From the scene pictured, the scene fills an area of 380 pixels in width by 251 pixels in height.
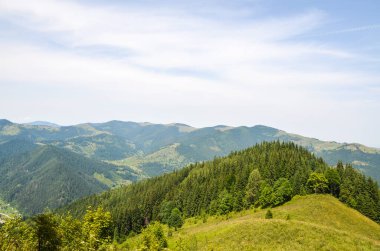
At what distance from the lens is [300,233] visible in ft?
249

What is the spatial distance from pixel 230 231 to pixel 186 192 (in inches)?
3313

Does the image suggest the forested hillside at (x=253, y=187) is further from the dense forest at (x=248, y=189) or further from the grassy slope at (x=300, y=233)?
the grassy slope at (x=300, y=233)

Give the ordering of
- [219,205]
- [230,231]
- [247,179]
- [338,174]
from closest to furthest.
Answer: [230,231], [338,174], [219,205], [247,179]

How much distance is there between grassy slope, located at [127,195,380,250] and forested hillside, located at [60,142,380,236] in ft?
45.6

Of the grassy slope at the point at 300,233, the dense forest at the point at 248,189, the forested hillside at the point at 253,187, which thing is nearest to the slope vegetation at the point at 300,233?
the grassy slope at the point at 300,233

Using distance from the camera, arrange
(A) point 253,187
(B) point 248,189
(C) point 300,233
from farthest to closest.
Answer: (B) point 248,189 → (A) point 253,187 → (C) point 300,233

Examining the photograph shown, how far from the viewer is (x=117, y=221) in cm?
16900

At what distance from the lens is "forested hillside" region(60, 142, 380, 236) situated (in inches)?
4998

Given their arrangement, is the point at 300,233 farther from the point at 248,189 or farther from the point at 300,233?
the point at 248,189

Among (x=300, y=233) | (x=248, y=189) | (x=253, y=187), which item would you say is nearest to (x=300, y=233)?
(x=300, y=233)

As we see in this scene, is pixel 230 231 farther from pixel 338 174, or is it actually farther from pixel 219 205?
pixel 338 174

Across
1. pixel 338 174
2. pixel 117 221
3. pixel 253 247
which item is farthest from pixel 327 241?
pixel 117 221

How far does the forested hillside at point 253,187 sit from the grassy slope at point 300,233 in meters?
13.9

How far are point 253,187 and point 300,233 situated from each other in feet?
201
